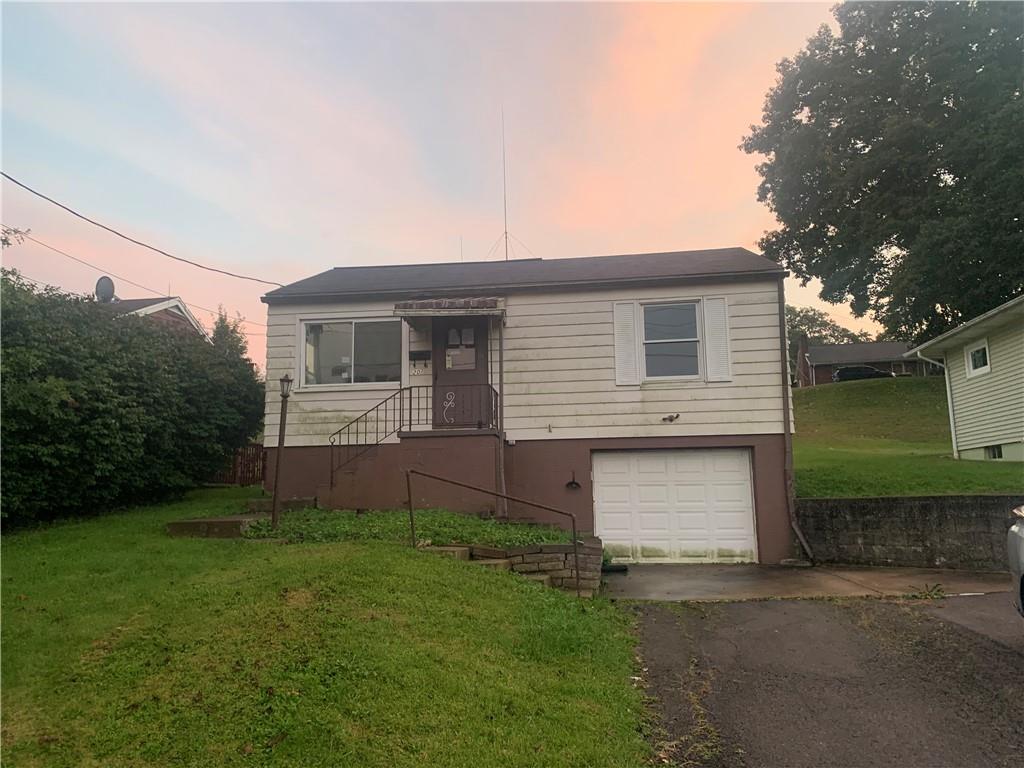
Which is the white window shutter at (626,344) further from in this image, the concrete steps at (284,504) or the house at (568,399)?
the concrete steps at (284,504)

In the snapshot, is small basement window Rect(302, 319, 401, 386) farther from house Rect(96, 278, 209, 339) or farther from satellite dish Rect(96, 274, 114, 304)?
satellite dish Rect(96, 274, 114, 304)

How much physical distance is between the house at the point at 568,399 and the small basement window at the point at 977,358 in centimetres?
879

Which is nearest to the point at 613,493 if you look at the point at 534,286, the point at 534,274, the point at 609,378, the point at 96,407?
the point at 609,378

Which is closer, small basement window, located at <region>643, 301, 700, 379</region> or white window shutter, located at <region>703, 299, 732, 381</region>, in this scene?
white window shutter, located at <region>703, 299, 732, 381</region>

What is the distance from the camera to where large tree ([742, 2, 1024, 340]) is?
72.3 ft

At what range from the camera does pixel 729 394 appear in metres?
10.7

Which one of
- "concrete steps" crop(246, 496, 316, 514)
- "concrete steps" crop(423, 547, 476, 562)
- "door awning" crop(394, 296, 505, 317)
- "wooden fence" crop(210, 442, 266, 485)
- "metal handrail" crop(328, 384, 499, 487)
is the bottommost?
"concrete steps" crop(423, 547, 476, 562)

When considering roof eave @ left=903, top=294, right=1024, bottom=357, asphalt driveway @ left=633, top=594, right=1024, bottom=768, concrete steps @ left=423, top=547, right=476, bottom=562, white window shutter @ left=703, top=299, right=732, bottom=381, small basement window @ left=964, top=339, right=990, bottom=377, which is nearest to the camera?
asphalt driveway @ left=633, top=594, right=1024, bottom=768

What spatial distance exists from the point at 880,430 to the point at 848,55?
1612 cm

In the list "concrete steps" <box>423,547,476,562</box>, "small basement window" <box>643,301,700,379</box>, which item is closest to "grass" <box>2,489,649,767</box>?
"concrete steps" <box>423,547,476,562</box>

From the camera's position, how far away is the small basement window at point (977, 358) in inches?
625

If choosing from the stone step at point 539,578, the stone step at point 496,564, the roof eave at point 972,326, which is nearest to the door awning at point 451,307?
the stone step at point 496,564

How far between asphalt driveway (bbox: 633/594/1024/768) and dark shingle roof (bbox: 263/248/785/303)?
5810mm

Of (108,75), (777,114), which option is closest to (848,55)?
(777,114)
